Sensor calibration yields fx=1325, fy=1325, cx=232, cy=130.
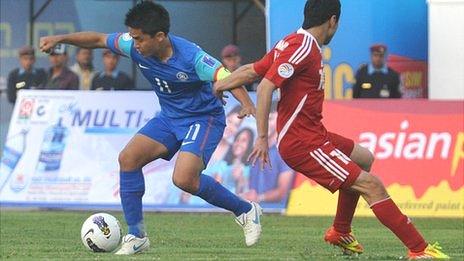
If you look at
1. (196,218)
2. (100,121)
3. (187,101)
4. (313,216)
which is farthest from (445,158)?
(187,101)

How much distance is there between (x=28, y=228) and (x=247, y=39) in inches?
368

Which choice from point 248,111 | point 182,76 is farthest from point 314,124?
point 182,76

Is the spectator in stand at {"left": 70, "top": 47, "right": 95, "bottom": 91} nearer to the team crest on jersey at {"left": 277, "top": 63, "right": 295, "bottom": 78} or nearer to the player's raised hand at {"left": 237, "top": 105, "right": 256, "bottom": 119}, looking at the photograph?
the player's raised hand at {"left": 237, "top": 105, "right": 256, "bottom": 119}

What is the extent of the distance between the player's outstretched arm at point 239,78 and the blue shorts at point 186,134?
1427 mm

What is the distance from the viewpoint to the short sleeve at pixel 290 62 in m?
9.64

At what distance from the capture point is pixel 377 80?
59.9 feet

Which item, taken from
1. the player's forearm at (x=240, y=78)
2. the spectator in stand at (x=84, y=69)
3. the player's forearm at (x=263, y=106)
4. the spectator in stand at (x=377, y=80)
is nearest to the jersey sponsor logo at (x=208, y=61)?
the player's forearm at (x=240, y=78)

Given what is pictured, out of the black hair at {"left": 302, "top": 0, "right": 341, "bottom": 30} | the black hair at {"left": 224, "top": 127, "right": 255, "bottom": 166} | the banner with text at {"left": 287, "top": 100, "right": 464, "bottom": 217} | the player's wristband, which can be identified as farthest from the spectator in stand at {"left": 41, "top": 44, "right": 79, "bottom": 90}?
the black hair at {"left": 302, "top": 0, "right": 341, "bottom": 30}

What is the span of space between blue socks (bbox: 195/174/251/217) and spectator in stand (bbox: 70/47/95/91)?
8.29m

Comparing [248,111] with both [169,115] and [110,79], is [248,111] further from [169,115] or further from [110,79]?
[110,79]

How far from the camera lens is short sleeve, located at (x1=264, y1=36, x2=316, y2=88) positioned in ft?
31.6

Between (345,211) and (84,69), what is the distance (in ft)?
32.2

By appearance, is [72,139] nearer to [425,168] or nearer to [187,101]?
[425,168]

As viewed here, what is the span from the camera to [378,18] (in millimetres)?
18859
